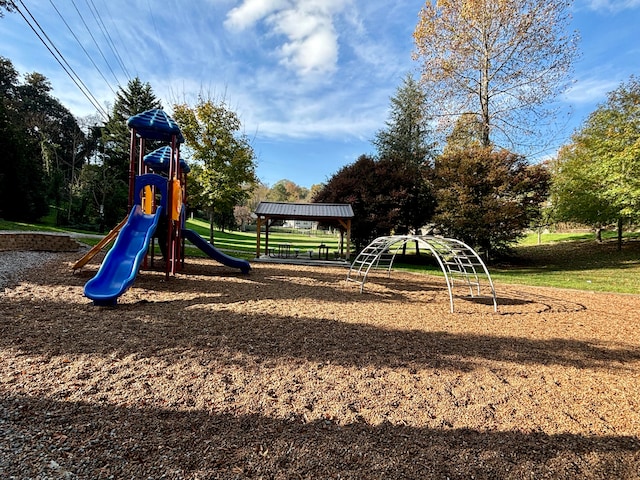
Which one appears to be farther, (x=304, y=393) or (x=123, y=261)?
(x=123, y=261)

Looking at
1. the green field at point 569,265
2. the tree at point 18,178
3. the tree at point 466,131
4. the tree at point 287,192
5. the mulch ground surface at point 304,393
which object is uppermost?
the tree at point 287,192

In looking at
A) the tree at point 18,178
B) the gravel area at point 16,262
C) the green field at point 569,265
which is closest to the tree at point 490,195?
the green field at point 569,265

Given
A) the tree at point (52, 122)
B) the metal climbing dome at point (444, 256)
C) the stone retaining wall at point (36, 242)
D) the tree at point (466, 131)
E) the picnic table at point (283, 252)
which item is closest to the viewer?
the metal climbing dome at point (444, 256)

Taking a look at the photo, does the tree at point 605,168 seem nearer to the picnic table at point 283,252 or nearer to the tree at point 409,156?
the tree at point 409,156

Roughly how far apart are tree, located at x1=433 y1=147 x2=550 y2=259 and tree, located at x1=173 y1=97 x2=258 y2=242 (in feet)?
33.2

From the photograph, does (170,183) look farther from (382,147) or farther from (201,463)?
(382,147)

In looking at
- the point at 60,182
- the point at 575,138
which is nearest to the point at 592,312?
the point at 575,138

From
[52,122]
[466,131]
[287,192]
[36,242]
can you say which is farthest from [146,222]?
[287,192]

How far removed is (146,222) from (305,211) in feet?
25.7

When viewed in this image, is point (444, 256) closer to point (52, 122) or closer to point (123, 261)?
point (123, 261)

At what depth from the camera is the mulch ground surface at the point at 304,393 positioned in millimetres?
2029

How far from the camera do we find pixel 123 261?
6383 millimetres

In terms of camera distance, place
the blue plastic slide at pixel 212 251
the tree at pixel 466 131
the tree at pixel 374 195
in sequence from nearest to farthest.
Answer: the blue plastic slide at pixel 212 251 → the tree at pixel 466 131 → the tree at pixel 374 195

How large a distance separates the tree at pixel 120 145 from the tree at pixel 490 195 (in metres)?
19.9
